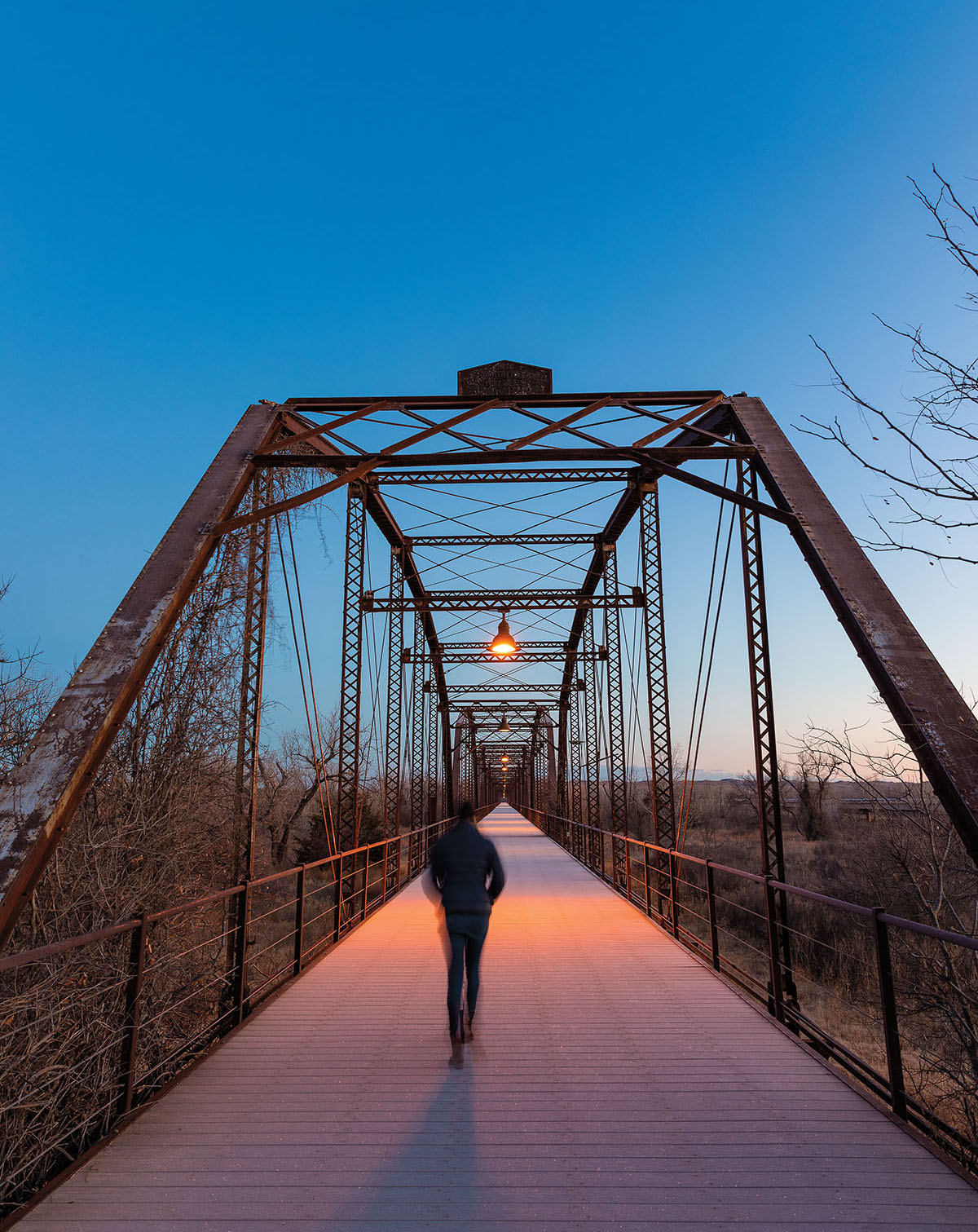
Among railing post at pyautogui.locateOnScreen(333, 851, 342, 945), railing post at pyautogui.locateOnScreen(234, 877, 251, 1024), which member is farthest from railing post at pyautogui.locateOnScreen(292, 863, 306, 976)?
railing post at pyautogui.locateOnScreen(333, 851, 342, 945)

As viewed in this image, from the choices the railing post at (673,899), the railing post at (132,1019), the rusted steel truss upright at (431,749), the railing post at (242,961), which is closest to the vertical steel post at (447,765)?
the rusted steel truss upright at (431,749)

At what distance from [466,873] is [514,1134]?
1468 mm

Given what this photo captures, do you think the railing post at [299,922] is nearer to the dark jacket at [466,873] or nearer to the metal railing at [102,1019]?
the metal railing at [102,1019]

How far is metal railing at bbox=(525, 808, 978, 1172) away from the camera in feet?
12.5

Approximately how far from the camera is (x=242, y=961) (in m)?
5.61

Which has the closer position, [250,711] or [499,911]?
[250,711]

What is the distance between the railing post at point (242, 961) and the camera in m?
5.57

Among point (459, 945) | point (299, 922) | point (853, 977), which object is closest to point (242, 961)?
point (299, 922)

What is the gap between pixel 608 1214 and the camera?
2.85 m

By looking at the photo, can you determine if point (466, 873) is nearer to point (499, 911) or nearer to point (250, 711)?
point (250, 711)

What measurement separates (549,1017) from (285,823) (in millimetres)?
25698

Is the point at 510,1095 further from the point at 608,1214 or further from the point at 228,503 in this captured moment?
the point at 228,503

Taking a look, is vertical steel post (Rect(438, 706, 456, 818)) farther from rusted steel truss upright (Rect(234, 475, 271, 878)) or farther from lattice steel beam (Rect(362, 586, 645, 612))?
rusted steel truss upright (Rect(234, 475, 271, 878))

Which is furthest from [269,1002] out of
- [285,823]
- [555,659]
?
[285,823]
